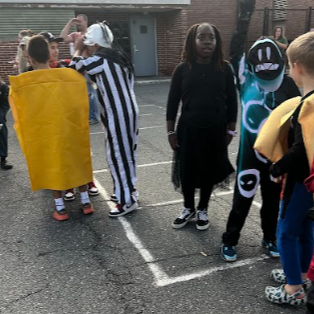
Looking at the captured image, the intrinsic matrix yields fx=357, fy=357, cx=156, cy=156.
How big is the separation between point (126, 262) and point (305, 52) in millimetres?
2004

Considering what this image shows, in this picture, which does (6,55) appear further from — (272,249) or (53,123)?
(272,249)

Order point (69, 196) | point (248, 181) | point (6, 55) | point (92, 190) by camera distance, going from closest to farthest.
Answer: point (248, 181), point (69, 196), point (92, 190), point (6, 55)

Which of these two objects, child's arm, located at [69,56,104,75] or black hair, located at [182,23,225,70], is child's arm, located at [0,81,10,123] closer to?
child's arm, located at [69,56,104,75]

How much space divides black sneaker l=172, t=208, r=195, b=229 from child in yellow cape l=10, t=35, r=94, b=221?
3.47 feet

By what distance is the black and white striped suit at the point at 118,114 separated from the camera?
11.0 feet

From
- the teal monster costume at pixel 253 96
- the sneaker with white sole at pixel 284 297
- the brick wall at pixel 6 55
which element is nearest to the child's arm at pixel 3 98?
the teal monster costume at pixel 253 96

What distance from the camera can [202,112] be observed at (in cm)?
299

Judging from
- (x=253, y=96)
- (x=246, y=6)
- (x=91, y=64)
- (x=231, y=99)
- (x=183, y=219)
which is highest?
(x=246, y=6)

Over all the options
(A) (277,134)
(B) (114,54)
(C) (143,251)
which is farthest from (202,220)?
(B) (114,54)

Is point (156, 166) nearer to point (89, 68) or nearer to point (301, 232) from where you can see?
point (89, 68)

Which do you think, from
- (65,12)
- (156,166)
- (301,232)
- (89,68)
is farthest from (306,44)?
(65,12)

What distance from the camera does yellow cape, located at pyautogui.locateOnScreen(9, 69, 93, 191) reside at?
338 centimetres

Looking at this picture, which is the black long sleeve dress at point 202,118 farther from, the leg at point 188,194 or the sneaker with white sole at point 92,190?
the sneaker with white sole at point 92,190

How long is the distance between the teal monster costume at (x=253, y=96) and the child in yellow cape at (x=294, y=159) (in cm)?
41
